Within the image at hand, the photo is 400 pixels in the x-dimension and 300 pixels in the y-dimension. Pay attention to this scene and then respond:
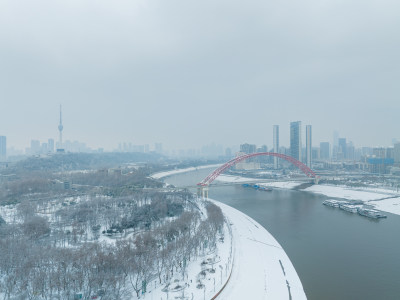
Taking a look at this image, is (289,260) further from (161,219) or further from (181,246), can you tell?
(161,219)

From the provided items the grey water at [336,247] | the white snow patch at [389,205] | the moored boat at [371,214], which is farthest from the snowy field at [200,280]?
the white snow patch at [389,205]

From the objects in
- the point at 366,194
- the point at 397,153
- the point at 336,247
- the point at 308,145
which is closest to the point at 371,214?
the point at 336,247

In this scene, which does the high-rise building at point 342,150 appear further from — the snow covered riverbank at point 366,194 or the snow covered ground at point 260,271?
the snow covered ground at point 260,271

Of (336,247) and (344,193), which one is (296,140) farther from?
(336,247)

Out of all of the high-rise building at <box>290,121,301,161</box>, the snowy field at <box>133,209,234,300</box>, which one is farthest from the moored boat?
the high-rise building at <box>290,121,301,161</box>

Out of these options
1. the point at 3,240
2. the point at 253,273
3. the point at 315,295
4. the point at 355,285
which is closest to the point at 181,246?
the point at 253,273

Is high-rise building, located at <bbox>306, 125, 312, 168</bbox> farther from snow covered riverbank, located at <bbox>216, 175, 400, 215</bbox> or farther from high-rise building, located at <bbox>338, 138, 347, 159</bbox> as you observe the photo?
high-rise building, located at <bbox>338, 138, 347, 159</bbox>

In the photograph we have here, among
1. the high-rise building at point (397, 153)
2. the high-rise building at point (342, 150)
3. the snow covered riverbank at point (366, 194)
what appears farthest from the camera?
the high-rise building at point (342, 150)
